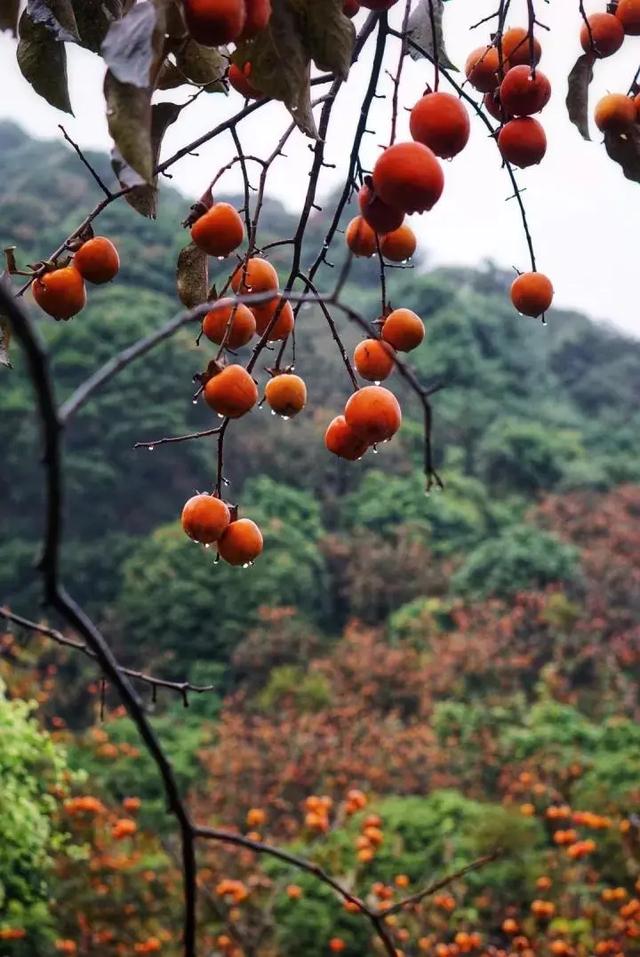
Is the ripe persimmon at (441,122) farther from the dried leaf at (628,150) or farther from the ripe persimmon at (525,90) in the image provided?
the dried leaf at (628,150)

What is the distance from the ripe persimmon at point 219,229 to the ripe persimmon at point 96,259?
78 mm

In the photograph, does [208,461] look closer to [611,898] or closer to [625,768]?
[625,768]

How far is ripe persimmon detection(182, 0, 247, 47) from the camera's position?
46cm

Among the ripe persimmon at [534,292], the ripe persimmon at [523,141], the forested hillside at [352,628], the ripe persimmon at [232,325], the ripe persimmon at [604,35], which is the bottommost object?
the ripe persimmon at [232,325]

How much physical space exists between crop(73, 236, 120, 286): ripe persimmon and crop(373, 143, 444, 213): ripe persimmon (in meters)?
0.24

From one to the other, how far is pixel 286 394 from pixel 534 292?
0.23 meters

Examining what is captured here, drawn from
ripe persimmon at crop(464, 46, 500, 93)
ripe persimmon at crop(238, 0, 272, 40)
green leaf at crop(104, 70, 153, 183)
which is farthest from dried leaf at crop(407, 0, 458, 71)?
green leaf at crop(104, 70, 153, 183)

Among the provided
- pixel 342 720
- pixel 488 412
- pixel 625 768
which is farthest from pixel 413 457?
pixel 625 768

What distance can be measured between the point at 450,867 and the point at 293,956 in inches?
32.8

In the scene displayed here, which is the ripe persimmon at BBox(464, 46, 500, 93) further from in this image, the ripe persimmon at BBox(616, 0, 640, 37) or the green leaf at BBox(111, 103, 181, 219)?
the green leaf at BBox(111, 103, 181, 219)

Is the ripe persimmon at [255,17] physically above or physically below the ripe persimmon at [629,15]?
below

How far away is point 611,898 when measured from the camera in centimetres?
316

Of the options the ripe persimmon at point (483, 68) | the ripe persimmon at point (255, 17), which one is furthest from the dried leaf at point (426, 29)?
the ripe persimmon at point (255, 17)

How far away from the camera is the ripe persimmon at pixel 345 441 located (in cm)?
71
